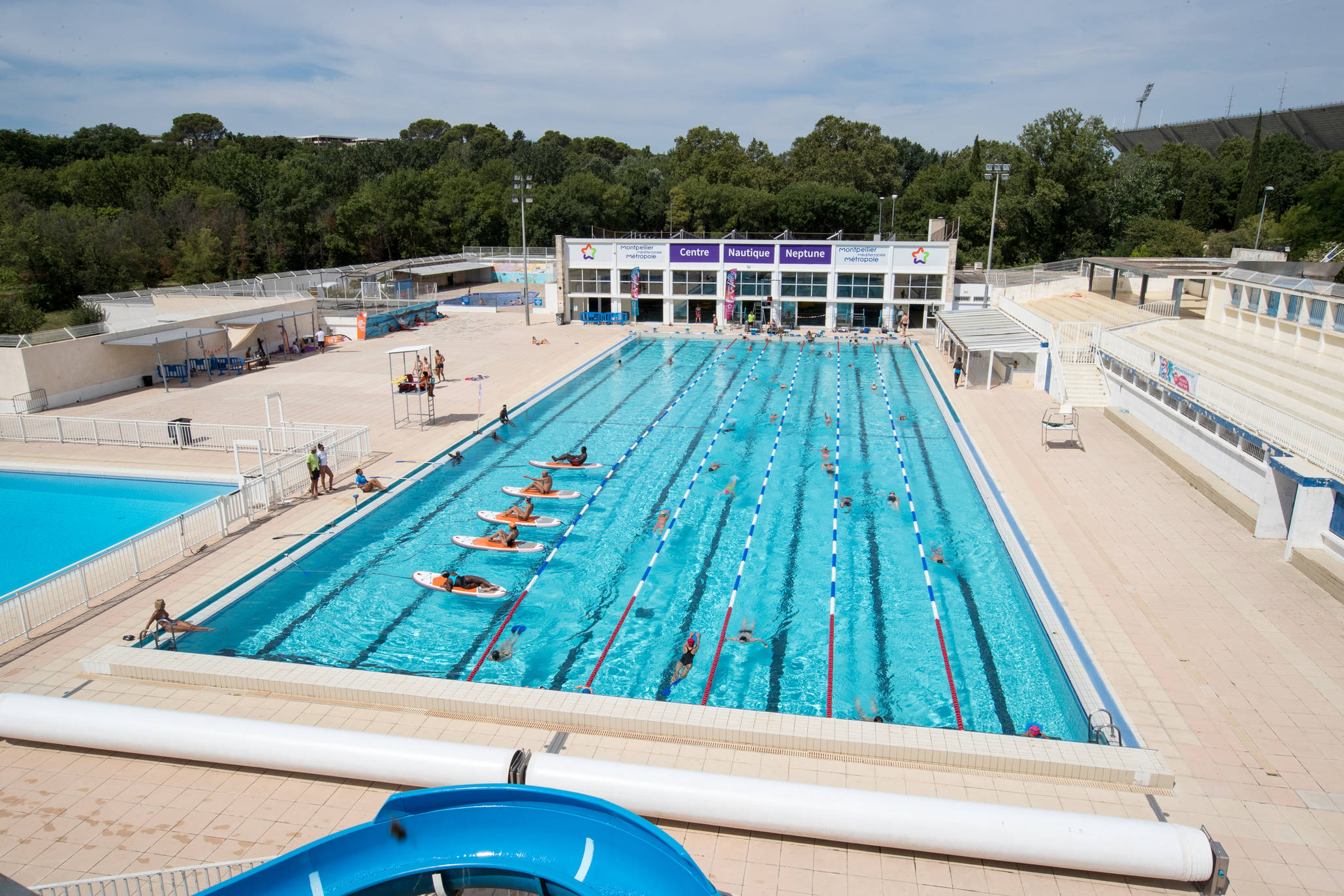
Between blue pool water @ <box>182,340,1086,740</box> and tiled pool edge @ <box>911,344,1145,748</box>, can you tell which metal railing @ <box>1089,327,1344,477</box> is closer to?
tiled pool edge @ <box>911,344,1145,748</box>

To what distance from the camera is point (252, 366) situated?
2673 centimetres

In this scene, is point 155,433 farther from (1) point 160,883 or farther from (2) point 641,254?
(2) point 641,254

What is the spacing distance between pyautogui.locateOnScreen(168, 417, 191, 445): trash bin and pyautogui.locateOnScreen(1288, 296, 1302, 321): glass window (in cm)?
2552

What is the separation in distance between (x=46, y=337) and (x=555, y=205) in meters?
39.3

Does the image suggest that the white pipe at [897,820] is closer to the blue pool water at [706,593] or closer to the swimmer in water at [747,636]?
the blue pool water at [706,593]

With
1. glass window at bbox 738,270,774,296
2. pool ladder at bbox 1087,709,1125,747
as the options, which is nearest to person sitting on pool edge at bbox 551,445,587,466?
pool ladder at bbox 1087,709,1125,747

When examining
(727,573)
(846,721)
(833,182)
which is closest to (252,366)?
(727,573)

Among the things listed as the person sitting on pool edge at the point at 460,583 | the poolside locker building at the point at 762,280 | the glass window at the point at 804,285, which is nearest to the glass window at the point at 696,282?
the poolside locker building at the point at 762,280

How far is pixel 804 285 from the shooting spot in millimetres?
36188

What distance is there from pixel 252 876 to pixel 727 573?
9.33m

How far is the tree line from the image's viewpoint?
42.5m

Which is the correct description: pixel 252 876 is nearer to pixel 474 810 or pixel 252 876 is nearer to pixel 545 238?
pixel 474 810

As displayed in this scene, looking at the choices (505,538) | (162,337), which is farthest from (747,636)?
(162,337)

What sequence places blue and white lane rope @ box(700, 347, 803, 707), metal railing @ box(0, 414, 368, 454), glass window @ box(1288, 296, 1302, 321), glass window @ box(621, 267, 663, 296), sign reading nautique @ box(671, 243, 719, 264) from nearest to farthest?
blue and white lane rope @ box(700, 347, 803, 707), metal railing @ box(0, 414, 368, 454), glass window @ box(1288, 296, 1302, 321), sign reading nautique @ box(671, 243, 719, 264), glass window @ box(621, 267, 663, 296)
